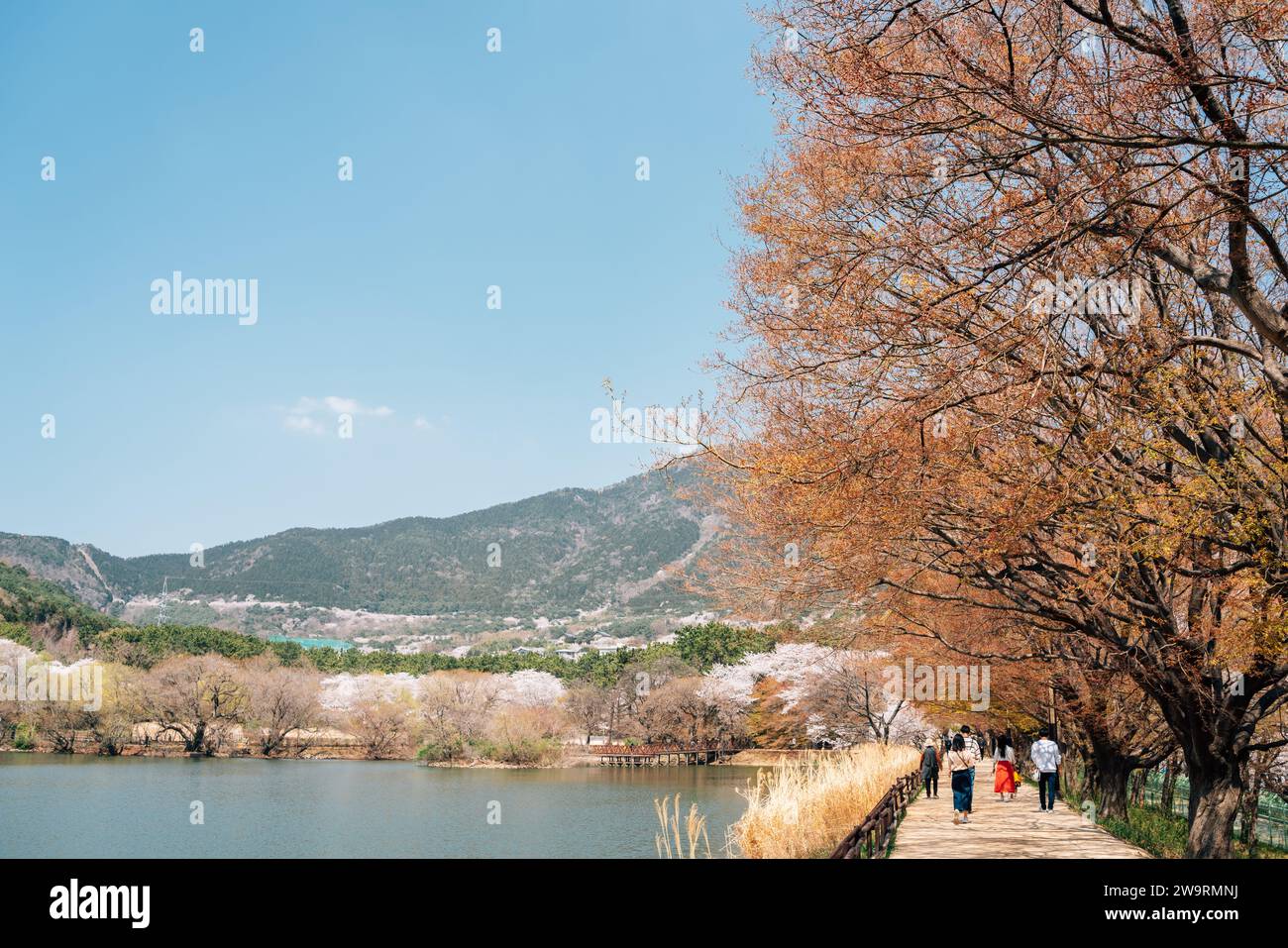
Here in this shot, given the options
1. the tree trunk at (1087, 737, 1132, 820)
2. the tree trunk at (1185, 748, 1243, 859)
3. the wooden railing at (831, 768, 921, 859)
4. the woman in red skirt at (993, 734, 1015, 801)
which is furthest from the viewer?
the woman in red skirt at (993, 734, 1015, 801)

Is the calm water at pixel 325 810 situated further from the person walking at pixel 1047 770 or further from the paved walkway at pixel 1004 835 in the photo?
the person walking at pixel 1047 770

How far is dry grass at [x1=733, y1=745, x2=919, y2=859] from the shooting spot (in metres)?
10.8

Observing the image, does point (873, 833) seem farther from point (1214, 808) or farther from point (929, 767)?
point (929, 767)

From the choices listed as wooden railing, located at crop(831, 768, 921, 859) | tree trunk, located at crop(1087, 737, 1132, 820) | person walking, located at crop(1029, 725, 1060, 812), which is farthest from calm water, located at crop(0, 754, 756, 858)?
wooden railing, located at crop(831, 768, 921, 859)

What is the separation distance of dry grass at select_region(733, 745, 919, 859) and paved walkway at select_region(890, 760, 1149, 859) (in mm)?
748

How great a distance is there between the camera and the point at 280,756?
5722 cm

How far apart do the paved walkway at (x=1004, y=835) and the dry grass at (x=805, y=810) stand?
0.75 metres

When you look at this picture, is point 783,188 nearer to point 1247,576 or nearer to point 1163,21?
point 1163,21

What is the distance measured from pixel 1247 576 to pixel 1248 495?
43.4 inches

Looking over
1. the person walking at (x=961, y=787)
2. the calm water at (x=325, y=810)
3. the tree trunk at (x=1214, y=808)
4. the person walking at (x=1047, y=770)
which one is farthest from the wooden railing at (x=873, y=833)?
the calm water at (x=325, y=810)

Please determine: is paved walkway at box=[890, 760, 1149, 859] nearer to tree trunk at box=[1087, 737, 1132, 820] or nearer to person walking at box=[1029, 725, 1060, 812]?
person walking at box=[1029, 725, 1060, 812]

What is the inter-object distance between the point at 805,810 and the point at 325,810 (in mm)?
24421

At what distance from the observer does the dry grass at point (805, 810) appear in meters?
10.8
